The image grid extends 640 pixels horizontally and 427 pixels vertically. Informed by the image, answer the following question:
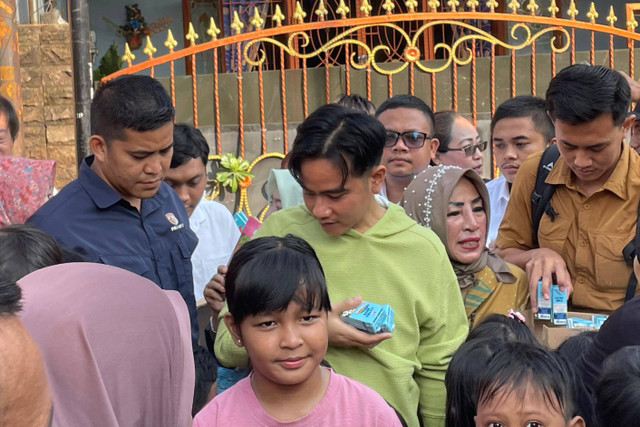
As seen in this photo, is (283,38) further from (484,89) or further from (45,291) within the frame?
(45,291)

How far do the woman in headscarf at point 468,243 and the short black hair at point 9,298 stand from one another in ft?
7.07

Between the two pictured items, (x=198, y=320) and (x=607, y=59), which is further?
(x=607, y=59)

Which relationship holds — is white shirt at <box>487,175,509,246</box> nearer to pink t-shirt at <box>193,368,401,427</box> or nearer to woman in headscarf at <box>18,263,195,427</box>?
pink t-shirt at <box>193,368,401,427</box>

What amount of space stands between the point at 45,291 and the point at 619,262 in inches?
89.2

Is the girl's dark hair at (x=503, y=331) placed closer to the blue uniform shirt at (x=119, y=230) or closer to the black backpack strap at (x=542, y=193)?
the black backpack strap at (x=542, y=193)

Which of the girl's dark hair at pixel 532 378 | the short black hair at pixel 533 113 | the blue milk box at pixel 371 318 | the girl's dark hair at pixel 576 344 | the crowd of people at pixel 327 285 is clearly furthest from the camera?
the short black hair at pixel 533 113

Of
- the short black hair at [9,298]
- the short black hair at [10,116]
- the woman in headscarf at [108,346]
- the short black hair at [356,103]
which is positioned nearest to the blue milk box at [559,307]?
the woman in headscarf at [108,346]

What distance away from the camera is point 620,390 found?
2.06 meters

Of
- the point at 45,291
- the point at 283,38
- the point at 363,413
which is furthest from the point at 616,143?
the point at 283,38

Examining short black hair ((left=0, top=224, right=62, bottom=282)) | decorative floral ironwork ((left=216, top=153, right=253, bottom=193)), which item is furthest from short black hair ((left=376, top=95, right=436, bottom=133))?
decorative floral ironwork ((left=216, top=153, right=253, bottom=193))

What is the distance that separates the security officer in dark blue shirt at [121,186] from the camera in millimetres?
3135

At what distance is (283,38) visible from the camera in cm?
1227

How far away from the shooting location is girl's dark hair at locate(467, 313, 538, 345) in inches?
112

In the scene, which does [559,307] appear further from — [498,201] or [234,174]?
[234,174]
